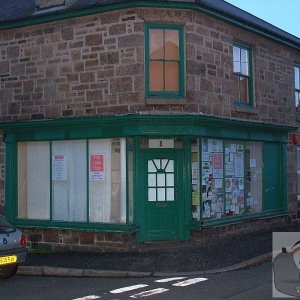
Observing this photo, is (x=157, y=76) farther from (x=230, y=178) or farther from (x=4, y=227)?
(x=4, y=227)

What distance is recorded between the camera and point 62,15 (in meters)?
13.9

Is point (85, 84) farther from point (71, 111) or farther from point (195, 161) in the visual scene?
point (195, 161)

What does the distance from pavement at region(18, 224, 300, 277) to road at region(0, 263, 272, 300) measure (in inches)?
12.4

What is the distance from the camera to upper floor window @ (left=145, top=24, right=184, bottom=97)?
13.3 metres

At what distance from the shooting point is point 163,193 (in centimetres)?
1332

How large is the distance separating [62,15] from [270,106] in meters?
6.60

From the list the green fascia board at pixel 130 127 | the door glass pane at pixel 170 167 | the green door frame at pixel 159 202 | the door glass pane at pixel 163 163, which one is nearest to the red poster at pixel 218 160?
the green fascia board at pixel 130 127

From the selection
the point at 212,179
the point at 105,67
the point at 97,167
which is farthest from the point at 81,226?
the point at 105,67

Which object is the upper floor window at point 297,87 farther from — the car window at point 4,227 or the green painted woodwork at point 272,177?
the car window at point 4,227

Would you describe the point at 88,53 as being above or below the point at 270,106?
above

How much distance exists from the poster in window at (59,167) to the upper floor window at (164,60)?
2.88 meters

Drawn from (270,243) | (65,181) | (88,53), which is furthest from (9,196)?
(270,243)

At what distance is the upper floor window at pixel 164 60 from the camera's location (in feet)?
43.5

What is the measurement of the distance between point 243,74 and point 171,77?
2892 millimetres
